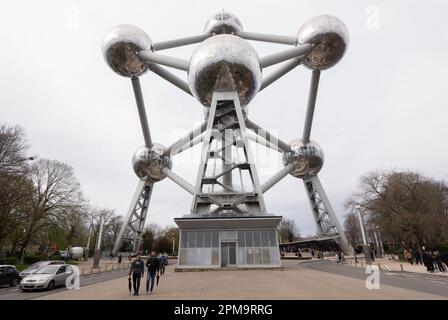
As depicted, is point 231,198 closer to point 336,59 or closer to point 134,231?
point 336,59

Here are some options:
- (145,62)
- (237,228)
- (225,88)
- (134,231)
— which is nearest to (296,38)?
(225,88)

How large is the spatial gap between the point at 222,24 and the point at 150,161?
16.0m

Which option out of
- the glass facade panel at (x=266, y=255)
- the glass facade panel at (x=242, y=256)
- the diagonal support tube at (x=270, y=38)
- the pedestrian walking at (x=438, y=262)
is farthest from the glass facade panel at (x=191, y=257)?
A: the diagonal support tube at (x=270, y=38)

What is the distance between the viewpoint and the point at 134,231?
35969 mm

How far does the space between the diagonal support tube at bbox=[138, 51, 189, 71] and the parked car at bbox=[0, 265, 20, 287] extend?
16.4m

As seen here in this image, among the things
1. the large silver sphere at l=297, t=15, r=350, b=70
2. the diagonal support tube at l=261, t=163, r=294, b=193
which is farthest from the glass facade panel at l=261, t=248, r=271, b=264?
the large silver sphere at l=297, t=15, r=350, b=70

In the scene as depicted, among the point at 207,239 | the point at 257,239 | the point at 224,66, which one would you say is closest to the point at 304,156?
the point at 257,239

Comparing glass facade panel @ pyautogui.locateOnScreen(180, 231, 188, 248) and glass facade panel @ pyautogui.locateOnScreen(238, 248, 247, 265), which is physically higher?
glass facade panel @ pyautogui.locateOnScreen(180, 231, 188, 248)

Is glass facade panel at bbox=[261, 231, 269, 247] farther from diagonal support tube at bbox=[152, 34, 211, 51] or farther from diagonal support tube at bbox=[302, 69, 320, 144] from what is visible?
diagonal support tube at bbox=[152, 34, 211, 51]

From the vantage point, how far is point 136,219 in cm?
3616

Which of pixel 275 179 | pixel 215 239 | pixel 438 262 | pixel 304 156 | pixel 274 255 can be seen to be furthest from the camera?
pixel 304 156

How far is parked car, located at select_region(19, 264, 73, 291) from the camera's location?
36.6 ft

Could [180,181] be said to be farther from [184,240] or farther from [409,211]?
[409,211]
